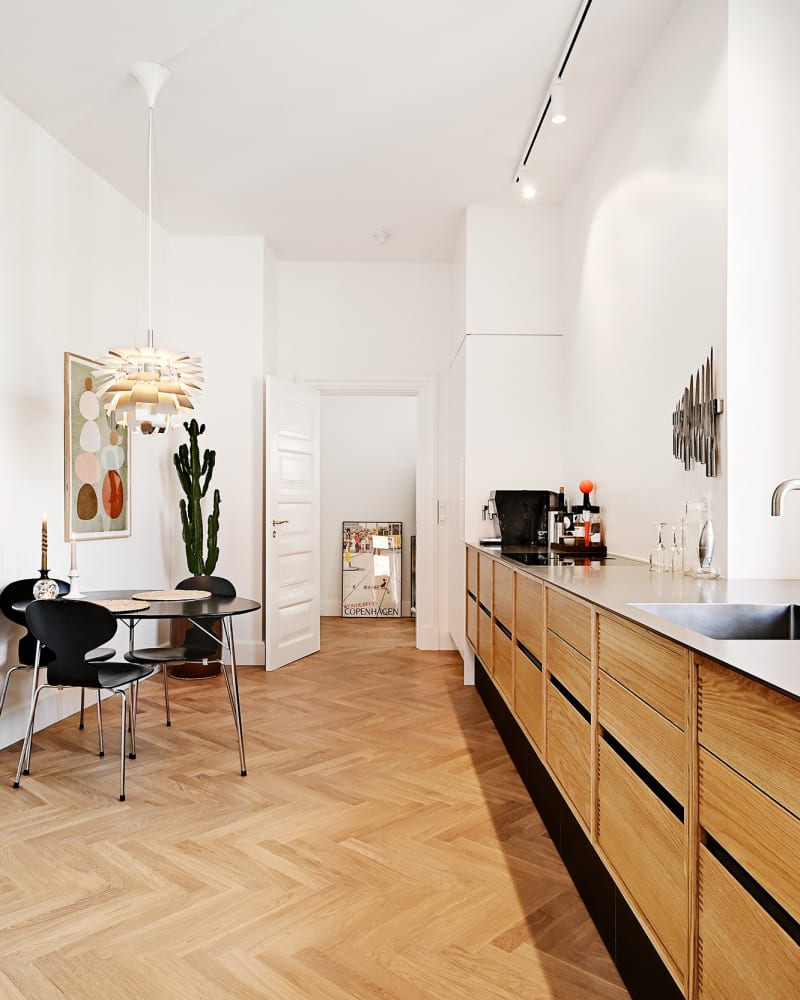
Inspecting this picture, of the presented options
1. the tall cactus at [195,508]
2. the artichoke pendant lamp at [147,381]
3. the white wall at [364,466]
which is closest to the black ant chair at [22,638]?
the artichoke pendant lamp at [147,381]

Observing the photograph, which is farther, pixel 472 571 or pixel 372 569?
pixel 372 569

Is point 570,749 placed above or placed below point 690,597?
below

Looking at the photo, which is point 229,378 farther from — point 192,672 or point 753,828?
point 753,828

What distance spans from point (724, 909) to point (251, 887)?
161cm

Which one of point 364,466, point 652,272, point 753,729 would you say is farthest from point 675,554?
point 364,466

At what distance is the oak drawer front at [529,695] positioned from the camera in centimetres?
290

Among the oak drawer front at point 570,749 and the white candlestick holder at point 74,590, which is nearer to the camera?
the oak drawer front at point 570,749

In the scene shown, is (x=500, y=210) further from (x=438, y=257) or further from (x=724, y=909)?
(x=724, y=909)

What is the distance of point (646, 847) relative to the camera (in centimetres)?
170

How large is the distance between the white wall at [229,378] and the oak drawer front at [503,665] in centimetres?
260

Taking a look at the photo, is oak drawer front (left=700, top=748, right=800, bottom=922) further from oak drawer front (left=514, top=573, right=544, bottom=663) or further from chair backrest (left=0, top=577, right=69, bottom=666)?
chair backrest (left=0, top=577, right=69, bottom=666)

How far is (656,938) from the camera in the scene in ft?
5.39

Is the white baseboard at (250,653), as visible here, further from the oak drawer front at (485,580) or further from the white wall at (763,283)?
the white wall at (763,283)

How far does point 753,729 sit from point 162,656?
311 cm
